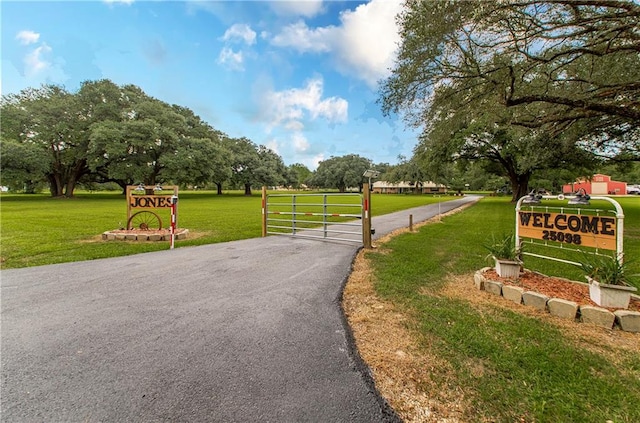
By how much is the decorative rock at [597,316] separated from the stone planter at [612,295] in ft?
0.63

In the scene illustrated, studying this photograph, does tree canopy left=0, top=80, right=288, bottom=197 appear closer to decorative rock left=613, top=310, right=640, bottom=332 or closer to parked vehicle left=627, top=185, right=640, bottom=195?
decorative rock left=613, top=310, right=640, bottom=332

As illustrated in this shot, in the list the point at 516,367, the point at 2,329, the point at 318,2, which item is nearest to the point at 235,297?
the point at 2,329

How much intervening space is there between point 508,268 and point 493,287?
0.43 meters

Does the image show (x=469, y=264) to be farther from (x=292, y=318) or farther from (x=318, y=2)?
(x=318, y=2)

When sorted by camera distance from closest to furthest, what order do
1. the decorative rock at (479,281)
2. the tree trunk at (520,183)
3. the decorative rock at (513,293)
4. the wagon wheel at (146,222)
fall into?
1. the decorative rock at (513,293)
2. the decorative rock at (479,281)
3. the wagon wheel at (146,222)
4. the tree trunk at (520,183)

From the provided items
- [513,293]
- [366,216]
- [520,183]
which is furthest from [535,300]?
[520,183]

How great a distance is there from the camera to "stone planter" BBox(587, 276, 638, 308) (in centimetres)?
276

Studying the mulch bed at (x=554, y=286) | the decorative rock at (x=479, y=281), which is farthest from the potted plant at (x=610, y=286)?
the decorative rock at (x=479, y=281)

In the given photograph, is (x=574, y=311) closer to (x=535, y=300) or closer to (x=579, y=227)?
(x=535, y=300)

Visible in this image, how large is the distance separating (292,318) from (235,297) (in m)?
0.99

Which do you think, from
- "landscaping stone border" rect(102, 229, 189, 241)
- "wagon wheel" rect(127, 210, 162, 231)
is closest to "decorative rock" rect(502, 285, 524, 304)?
"landscaping stone border" rect(102, 229, 189, 241)

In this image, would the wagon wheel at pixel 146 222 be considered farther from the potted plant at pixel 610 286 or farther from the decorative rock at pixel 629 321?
the decorative rock at pixel 629 321

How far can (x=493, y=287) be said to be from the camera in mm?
3584

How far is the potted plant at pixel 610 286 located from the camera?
2783mm
